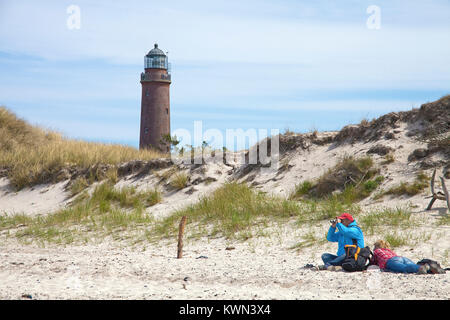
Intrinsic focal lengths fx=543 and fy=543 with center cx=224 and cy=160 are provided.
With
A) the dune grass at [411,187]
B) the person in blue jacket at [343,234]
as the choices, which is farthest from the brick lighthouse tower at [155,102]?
the person in blue jacket at [343,234]

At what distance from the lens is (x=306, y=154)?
55.0 feet

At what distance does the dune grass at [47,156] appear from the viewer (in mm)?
20844

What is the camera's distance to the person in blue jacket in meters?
7.77

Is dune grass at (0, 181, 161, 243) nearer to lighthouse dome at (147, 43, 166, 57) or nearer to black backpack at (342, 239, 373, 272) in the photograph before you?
black backpack at (342, 239, 373, 272)

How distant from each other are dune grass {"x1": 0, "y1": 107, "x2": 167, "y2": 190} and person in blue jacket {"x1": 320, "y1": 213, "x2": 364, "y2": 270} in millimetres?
13115

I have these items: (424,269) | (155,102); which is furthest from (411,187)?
(155,102)

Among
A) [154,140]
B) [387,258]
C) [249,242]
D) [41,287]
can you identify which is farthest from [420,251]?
[154,140]

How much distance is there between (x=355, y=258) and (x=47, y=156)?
1634cm

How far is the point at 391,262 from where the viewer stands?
7770 millimetres

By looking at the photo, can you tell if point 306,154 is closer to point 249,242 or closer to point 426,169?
point 426,169

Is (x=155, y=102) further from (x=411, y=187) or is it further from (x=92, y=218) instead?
(x=411, y=187)

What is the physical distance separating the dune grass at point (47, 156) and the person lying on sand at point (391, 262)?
1337cm
